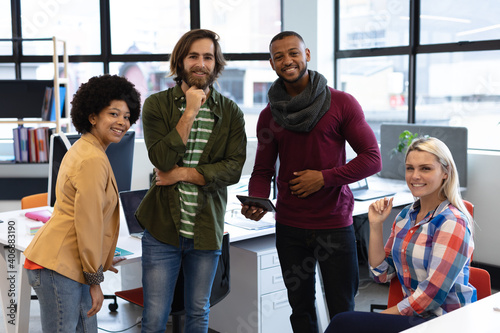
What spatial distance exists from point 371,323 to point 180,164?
89 cm

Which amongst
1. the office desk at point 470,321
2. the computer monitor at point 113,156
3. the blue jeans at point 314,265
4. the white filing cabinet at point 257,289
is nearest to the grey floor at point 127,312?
the white filing cabinet at point 257,289

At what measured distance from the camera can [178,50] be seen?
6.94 feet

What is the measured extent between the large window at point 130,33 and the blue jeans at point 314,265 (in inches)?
133

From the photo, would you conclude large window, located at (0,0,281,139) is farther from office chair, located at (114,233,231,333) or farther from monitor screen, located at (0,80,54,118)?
office chair, located at (114,233,231,333)

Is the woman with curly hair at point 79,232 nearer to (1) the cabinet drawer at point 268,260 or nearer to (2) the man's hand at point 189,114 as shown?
(2) the man's hand at point 189,114

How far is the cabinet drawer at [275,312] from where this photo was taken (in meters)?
2.99

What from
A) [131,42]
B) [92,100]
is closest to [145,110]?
[92,100]

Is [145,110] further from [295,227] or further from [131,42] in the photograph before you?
[131,42]

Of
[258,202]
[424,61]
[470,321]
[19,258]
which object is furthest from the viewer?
[424,61]

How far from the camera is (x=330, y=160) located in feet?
7.41

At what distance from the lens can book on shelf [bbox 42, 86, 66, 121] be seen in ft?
16.2

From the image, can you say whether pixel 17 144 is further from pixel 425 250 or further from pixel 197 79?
pixel 425 250

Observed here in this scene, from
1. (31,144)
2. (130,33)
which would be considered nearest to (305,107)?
(31,144)

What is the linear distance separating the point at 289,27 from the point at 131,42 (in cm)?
155
